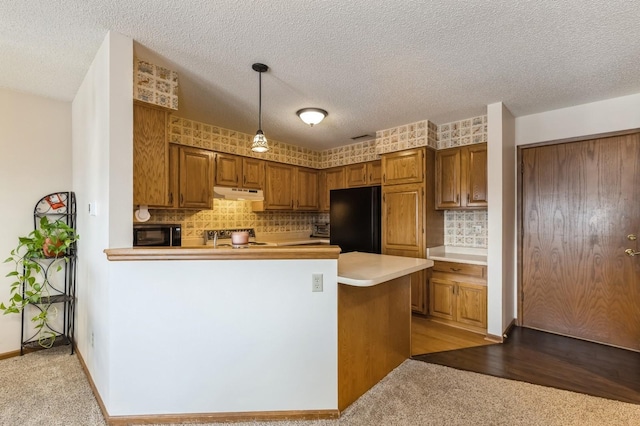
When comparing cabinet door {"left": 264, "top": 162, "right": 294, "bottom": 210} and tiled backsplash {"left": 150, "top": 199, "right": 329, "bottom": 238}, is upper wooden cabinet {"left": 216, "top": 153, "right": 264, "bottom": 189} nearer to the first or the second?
cabinet door {"left": 264, "top": 162, "right": 294, "bottom": 210}

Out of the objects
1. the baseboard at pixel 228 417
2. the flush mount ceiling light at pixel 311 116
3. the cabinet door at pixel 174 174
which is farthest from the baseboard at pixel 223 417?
the flush mount ceiling light at pixel 311 116

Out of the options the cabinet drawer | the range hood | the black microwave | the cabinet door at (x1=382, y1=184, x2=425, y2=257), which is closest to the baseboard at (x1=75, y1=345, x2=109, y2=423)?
the black microwave

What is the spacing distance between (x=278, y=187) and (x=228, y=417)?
10.3 feet

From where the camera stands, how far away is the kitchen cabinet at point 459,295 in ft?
10.9

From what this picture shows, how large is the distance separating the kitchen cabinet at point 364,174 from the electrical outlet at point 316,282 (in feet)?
9.29

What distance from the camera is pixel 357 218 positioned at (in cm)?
427

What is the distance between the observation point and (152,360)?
185 cm

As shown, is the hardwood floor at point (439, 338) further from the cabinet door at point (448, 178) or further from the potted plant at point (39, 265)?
the potted plant at point (39, 265)

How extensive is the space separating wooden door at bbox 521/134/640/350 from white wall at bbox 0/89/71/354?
16.0 ft

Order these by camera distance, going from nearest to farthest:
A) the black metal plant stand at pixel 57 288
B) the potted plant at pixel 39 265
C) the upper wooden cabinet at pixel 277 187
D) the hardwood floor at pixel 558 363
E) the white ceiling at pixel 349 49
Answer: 1. the white ceiling at pixel 349 49
2. the hardwood floor at pixel 558 363
3. the potted plant at pixel 39 265
4. the black metal plant stand at pixel 57 288
5. the upper wooden cabinet at pixel 277 187

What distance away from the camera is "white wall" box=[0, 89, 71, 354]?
2.75 metres

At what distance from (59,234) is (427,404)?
134 inches

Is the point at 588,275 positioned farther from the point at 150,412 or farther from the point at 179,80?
the point at 179,80

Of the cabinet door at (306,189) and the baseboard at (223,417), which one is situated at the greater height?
the cabinet door at (306,189)
